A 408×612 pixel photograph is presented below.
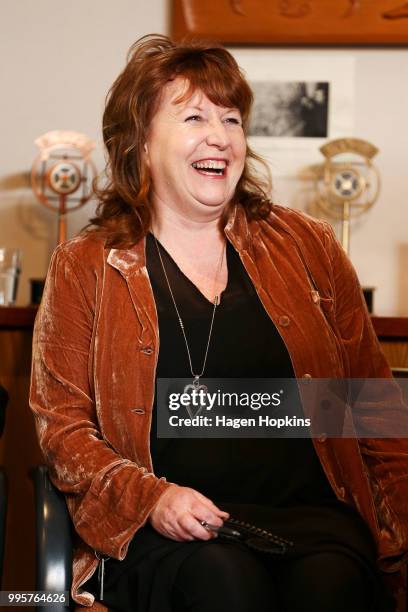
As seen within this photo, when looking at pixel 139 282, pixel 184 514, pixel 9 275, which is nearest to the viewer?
pixel 184 514

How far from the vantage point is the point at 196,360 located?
6.17ft

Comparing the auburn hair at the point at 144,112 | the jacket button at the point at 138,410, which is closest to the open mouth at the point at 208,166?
the auburn hair at the point at 144,112

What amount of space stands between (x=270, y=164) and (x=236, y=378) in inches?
47.0

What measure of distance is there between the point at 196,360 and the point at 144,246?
292 millimetres

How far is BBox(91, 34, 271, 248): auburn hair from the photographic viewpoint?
1984 mm

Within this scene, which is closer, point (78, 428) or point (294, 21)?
point (78, 428)

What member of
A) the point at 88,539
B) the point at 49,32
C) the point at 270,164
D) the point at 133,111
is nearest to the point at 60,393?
the point at 88,539

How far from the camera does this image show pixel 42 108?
295 cm

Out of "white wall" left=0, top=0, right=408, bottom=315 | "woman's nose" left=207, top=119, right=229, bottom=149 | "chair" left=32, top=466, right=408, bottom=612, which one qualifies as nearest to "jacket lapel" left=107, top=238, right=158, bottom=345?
"woman's nose" left=207, top=119, right=229, bottom=149

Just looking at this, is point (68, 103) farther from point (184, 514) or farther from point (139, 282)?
point (184, 514)

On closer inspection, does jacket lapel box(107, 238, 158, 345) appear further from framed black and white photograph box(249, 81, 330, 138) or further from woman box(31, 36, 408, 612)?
framed black and white photograph box(249, 81, 330, 138)

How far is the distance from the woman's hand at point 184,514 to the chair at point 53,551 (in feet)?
0.55

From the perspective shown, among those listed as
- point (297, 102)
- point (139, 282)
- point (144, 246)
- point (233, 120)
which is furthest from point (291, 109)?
point (139, 282)

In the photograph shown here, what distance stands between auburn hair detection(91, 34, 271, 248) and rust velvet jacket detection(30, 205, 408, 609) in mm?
78
